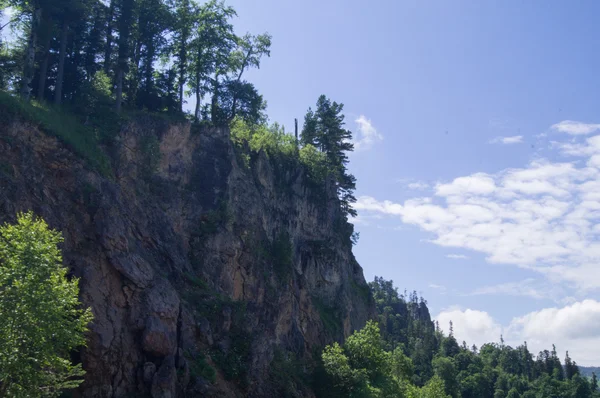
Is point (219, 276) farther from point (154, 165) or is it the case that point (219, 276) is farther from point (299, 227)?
point (299, 227)

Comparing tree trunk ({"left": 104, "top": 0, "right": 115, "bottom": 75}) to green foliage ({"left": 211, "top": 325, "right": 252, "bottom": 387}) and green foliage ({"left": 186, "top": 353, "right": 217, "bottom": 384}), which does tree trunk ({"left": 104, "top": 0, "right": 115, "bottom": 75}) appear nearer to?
green foliage ({"left": 211, "top": 325, "right": 252, "bottom": 387})

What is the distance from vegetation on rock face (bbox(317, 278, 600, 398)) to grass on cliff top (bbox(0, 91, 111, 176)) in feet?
69.4

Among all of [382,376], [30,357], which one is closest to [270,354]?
[382,376]

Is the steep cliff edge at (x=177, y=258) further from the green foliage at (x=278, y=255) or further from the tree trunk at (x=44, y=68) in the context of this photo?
the tree trunk at (x=44, y=68)

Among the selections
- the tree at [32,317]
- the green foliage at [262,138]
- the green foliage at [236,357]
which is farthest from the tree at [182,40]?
the tree at [32,317]

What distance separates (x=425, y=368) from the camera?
116 metres

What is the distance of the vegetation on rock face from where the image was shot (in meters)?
39.4

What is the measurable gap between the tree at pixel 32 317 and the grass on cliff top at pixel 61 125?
10502mm

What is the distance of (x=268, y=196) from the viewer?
45.8m

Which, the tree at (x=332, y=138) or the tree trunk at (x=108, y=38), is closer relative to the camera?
the tree trunk at (x=108, y=38)

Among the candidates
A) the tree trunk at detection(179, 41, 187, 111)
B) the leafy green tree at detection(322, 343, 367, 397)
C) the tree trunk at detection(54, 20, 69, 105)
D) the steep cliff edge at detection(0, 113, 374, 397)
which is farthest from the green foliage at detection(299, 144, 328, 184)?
the tree trunk at detection(54, 20, 69, 105)

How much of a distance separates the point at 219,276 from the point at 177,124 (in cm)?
1103

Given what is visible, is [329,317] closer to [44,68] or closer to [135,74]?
[135,74]

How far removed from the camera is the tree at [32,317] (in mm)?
16906
